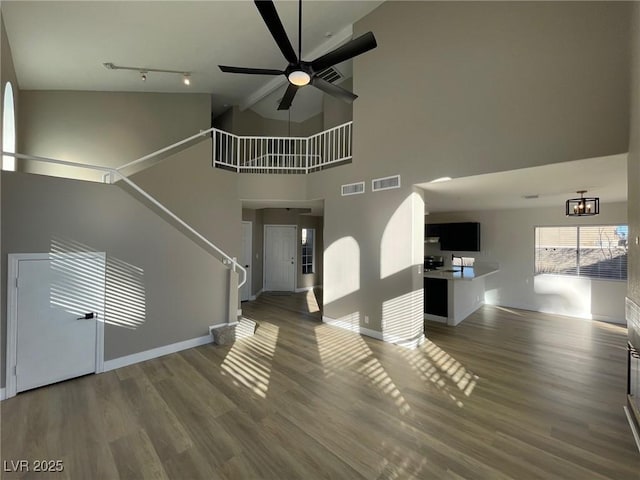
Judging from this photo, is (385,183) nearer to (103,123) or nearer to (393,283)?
(393,283)

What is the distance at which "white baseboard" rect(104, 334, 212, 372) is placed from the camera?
3.61 metres

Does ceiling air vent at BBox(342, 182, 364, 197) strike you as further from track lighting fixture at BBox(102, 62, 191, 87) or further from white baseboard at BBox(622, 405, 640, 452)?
white baseboard at BBox(622, 405, 640, 452)

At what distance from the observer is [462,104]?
12.1ft

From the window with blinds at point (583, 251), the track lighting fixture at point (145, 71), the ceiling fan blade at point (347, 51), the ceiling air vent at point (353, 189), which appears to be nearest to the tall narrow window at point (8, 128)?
the track lighting fixture at point (145, 71)

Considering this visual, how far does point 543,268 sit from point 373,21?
6709 millimetres

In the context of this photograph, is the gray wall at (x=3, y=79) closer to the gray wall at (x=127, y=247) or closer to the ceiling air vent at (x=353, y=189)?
the gray wall at (x=127, y=247)

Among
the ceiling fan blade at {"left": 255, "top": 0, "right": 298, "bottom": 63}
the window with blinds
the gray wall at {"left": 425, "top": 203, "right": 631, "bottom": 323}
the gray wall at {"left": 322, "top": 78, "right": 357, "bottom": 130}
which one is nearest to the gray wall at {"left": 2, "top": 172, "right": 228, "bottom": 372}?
the ceiling fan blade at {"left": 255, "top": 0, "right": 298, "bottom": 63}

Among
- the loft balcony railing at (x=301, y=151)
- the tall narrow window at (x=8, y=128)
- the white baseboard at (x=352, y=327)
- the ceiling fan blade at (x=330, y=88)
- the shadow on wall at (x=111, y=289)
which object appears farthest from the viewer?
the loft balcony railing at (x=301, y=151)

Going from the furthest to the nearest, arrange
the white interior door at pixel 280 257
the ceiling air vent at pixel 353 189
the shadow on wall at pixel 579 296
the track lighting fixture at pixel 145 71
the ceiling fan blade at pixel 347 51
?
the white interior door at pixel 280 257
the shadow on wall at pixel 579 296
the track lighting fixture at pixel 145 71
the ceiling air vent at pixel 353 189
the ceiling fan blade at pixel 347 51

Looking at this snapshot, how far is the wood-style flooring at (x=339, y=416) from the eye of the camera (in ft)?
6.80

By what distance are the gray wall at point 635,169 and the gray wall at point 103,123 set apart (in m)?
7.26

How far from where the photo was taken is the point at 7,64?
401 centimetres

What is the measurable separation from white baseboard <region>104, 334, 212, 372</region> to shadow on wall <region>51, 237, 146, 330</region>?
41 cm

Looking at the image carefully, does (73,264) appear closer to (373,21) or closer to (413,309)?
(413,309)
